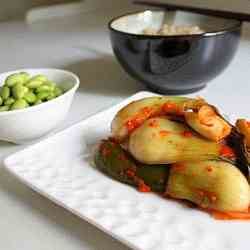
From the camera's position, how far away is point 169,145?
52 cm

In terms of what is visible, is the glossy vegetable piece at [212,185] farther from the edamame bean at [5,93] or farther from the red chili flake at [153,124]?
the edamame bean at [5,93]

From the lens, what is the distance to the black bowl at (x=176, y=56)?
0.79 meters

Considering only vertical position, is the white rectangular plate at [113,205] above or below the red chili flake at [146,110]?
below

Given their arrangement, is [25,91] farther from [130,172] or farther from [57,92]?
[130,172]

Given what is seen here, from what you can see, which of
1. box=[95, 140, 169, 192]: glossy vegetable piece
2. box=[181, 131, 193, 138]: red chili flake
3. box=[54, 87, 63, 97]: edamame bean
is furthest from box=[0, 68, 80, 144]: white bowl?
box=[181, 131, 193, 138]: red chili flake

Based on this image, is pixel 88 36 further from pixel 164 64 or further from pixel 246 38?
pixel 164 64

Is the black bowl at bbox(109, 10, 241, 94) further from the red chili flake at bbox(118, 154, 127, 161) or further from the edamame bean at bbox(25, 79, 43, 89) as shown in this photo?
the red chili flake at bbox(118, 154, 127, 161)

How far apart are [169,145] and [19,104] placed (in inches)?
10.2

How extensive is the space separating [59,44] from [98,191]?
0.87m

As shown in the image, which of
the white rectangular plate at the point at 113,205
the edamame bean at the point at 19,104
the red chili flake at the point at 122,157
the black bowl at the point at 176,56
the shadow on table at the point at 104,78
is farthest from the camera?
the shadow on table at the point at 104,78

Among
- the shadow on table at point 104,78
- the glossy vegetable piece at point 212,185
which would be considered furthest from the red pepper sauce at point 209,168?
the shadow on table at point 104,78

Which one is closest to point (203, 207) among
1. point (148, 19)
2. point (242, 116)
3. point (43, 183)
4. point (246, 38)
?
point (43, 183)

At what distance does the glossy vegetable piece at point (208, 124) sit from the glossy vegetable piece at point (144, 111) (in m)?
0.03

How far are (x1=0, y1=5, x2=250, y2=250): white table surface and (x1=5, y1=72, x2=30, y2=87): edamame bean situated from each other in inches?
3.9
